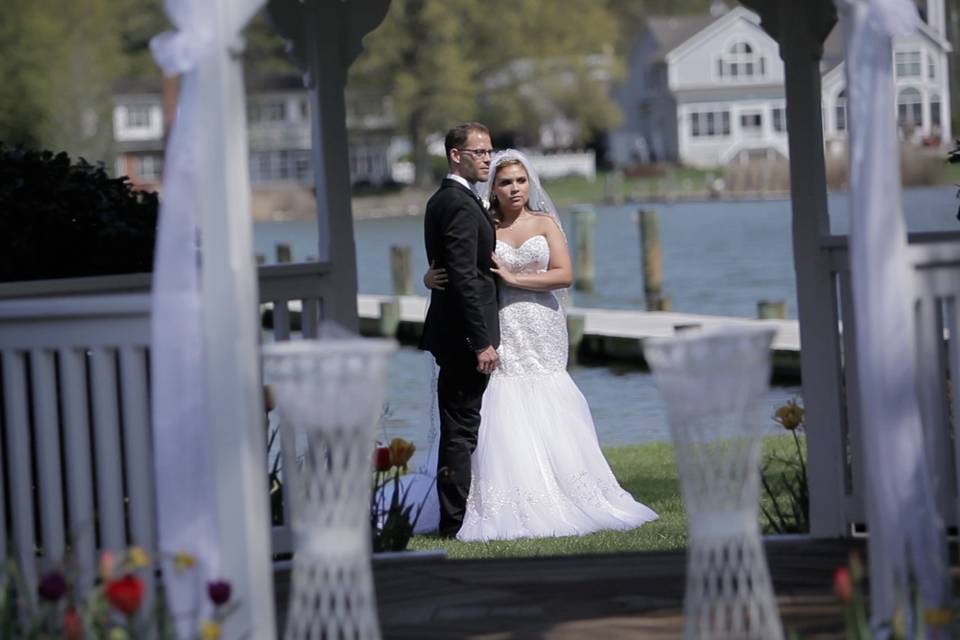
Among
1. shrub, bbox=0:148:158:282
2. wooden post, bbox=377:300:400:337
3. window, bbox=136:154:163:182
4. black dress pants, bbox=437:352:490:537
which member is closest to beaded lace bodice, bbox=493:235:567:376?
black dress pants, bbox=437:352:490:537

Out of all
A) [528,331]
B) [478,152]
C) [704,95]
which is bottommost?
[528,331]

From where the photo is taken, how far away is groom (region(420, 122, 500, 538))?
325 inches

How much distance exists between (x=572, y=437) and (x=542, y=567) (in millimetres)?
2361

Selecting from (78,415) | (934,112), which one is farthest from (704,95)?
(78,415)

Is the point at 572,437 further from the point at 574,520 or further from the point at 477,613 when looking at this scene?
the point at 477,613

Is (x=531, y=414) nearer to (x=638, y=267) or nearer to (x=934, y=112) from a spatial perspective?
(x=638, y=267)

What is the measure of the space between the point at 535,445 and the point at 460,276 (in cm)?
107

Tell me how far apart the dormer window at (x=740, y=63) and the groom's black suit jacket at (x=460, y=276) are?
75.5m

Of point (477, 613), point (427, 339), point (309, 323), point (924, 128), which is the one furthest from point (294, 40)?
point (924, 128)

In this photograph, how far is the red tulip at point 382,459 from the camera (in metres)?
7.86

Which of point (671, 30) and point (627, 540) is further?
point (671, 30)

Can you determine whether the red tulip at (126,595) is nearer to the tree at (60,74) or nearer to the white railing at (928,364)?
the white railing at (928,364)

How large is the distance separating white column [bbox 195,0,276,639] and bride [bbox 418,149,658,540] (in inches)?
150

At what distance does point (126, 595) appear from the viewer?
4340 millimetres
